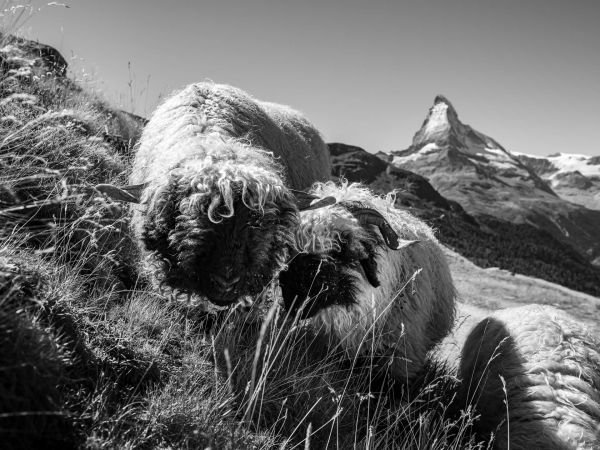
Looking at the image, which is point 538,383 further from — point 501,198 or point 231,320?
point 501,198

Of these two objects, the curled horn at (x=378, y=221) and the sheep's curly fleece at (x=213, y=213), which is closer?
the sheep's curly fleece at (x=213, y=213)

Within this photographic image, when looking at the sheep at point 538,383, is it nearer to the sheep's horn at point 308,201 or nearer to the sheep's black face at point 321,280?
the sheep's black face at point 321,280

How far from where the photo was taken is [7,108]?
5383 mm

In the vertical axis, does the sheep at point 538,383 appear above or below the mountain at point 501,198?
below

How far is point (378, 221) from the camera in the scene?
4875 mm

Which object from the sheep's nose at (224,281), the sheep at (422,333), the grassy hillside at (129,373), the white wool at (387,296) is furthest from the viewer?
the white wool at (387,296)

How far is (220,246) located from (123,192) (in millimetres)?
1221

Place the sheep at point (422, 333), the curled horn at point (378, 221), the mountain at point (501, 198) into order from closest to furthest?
the sheep at point (422, 333) → the curled horn at point (378, 221) → the mountain at point (501, 198)

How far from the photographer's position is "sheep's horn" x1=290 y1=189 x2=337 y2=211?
4.41m

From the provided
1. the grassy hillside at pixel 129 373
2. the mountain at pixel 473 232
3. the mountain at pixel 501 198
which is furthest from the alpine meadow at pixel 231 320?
the mountain at pixel 501 198

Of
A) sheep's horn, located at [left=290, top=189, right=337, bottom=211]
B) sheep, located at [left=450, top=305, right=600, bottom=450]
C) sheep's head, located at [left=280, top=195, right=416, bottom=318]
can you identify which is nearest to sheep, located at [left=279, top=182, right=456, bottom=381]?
sheep's head, located at [left=280, top=195, right=416, bottom=318]

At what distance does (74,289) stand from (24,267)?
2.03 ft

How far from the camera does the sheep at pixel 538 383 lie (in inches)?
155

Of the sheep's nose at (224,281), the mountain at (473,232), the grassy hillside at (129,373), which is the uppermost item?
the mountain at (473,232)
